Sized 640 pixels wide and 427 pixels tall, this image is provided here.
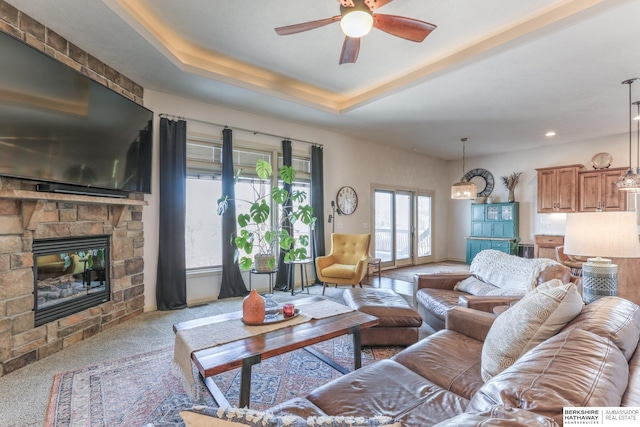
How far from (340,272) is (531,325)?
3.31m

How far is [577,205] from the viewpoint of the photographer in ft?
20.3

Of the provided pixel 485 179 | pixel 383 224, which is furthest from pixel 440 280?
pixel 485 179

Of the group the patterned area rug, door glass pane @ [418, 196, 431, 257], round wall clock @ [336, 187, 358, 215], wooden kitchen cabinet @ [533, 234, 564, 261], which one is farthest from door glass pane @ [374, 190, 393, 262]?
the patterned area rug

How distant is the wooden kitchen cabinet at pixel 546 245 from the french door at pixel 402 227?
2.36 metres

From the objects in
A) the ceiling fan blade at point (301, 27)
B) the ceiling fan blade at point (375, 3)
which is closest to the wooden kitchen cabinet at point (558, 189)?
the ceiling fan blade at point (375, 3)

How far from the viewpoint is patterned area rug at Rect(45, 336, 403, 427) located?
1.90 meters

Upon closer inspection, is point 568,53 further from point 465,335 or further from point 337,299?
point 337,299

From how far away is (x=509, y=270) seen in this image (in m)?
3.24

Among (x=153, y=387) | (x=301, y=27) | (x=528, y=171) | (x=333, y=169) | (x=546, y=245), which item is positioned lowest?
(x=153, y=387)

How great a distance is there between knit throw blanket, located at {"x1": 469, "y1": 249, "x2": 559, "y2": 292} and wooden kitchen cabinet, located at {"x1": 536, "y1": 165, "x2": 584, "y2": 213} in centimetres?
395

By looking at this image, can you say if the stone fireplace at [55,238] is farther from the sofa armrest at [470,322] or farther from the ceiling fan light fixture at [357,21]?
the sofa armrest at [470,322]

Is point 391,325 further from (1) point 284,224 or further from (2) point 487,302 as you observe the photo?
(1) point 284,224

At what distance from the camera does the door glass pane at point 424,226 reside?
314 inches

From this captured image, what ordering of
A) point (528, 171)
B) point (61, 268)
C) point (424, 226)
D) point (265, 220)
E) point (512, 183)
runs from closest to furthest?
1. point (61, 268)
2. point (265, 220)
3. point (528, 171)
4. point (512, 183)
5. point (424, 226)
